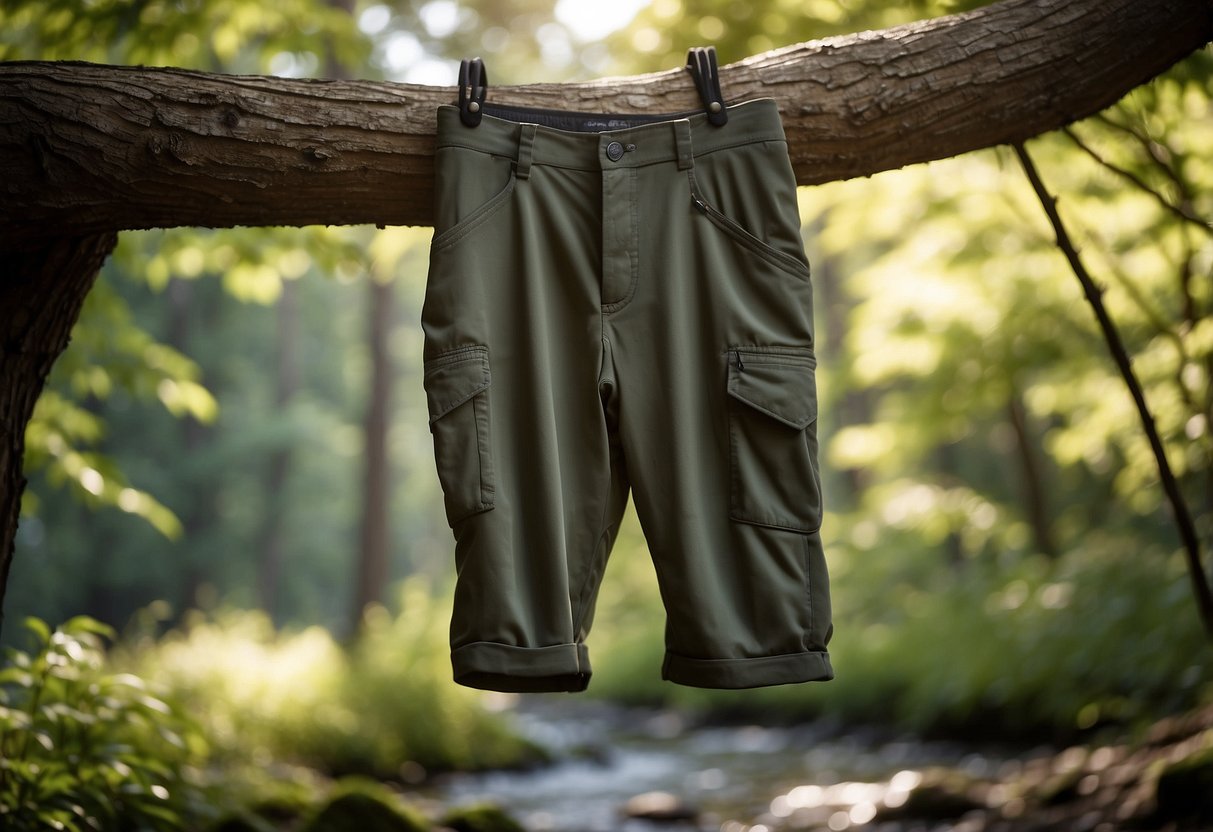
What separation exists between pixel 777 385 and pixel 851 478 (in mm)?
11807

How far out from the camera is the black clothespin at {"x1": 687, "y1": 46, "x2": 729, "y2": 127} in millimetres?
2045

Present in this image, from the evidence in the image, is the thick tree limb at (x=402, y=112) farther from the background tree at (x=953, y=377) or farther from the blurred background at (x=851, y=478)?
the blurred background at (x=851, y=478)

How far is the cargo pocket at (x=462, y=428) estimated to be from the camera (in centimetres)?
192

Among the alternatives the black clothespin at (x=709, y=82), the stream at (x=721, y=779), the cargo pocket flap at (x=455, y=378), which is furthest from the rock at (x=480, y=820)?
the black clothespin at (x=709, y=82)

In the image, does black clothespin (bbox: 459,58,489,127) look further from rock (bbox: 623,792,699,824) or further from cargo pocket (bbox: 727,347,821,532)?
rock (bbox: 623,792,699,824)

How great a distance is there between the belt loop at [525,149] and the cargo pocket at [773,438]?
0.60 m

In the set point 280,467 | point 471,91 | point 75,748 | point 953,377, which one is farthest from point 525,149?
point 280,467

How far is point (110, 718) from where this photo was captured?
3002 millimetres

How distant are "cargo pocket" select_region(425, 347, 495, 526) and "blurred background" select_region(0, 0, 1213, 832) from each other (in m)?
1.72

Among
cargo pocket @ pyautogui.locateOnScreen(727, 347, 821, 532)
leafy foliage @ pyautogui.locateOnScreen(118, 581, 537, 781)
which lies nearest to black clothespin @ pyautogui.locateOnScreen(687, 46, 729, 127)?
cargo pocket @ pyautogui.locateOnScreen(727, 347, 821, 532)

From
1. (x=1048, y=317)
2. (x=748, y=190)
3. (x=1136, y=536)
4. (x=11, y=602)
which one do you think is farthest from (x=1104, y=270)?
(x=11, y=602)

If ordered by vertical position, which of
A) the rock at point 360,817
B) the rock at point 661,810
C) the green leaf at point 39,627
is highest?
the green leaf at point 39,627

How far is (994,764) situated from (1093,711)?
829 mm

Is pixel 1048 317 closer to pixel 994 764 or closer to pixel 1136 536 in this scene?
pixel 1136 536
